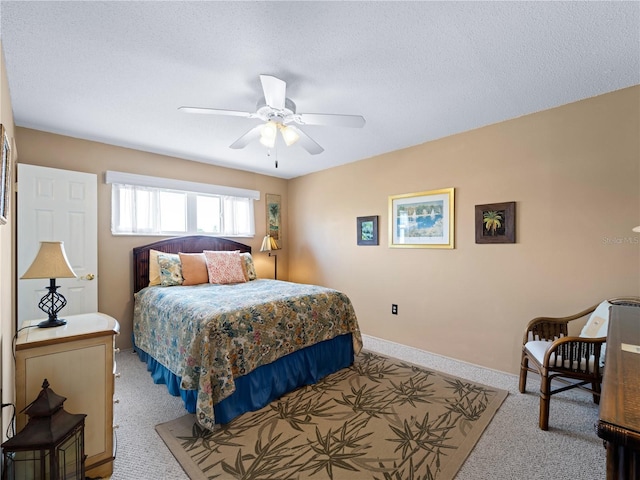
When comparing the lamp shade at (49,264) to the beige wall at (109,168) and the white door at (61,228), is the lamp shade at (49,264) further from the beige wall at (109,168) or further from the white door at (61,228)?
the beige wall at (109,168)

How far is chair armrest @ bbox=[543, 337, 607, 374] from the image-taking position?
196 centimetres

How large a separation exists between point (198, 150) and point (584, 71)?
3785mm

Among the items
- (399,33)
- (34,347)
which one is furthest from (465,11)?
(34,347)

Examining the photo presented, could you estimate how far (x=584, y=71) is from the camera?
2033 millimetres

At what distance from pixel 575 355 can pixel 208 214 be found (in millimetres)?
4331

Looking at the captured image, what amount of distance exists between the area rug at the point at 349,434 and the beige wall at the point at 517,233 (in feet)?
2.65

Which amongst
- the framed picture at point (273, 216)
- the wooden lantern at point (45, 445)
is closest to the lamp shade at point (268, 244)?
the framed picture at point (273, 216)

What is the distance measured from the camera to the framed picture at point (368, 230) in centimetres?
397

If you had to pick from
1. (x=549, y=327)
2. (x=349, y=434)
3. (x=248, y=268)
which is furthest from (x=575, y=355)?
(x=248, y=268)

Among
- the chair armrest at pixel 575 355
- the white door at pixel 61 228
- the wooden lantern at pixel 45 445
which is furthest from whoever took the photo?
the white door at pixel 61 228

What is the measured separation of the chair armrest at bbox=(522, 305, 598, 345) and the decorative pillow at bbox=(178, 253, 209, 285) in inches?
135

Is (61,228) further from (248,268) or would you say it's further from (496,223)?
(496,223)

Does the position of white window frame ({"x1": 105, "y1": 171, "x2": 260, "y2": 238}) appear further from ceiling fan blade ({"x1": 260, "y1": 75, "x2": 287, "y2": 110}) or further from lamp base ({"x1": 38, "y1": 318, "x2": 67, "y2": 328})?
ceiling fan blade ({"x1": 260, "y1": 75, "x2": 287, "y2": 110})

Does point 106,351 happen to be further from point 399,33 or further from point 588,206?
point 588,206
